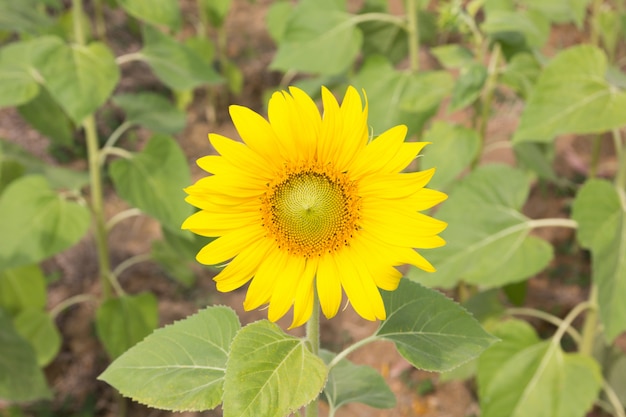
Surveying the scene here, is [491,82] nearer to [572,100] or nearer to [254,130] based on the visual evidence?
[572,100]

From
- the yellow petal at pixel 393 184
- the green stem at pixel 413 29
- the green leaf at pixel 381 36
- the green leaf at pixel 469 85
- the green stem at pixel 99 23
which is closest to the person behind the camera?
the yellow petal at pixel 393 184

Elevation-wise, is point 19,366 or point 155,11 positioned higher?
point 155,11

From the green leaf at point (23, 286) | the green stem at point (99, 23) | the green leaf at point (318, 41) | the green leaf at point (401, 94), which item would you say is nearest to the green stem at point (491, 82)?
the green leaf at point (401, 94)

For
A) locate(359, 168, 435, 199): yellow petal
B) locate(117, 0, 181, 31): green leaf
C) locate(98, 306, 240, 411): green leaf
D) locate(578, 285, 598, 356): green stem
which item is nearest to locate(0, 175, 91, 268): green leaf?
locate(117, 0, 181, 31): green leaf

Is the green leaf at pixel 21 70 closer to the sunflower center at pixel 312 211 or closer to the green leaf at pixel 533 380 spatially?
the sunflower center at pixel 312 211

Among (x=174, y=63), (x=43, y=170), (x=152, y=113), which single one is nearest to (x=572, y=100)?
(x=174, y=63)

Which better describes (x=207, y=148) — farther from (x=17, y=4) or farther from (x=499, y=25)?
(x=499, y=25)
